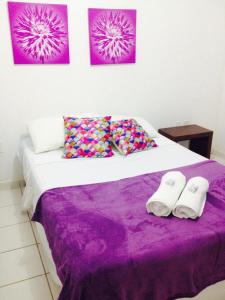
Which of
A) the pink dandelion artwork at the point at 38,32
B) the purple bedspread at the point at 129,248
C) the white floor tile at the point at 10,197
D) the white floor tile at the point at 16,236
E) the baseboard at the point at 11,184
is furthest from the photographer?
the baseboard at the point at 11,184

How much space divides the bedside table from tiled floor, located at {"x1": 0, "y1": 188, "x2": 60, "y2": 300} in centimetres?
180

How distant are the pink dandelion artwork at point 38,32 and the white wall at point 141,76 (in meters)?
0.07

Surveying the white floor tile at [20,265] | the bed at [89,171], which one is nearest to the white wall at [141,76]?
the bed at [89,171]

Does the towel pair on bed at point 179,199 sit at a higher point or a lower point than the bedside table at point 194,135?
higher

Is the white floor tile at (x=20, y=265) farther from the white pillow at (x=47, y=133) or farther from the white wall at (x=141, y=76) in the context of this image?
the white wall at (x=141, y=76)

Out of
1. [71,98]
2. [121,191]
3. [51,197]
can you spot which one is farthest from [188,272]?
[71,98]

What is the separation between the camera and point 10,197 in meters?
2.88

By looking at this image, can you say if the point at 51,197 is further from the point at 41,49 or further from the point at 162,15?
the point at 162,15

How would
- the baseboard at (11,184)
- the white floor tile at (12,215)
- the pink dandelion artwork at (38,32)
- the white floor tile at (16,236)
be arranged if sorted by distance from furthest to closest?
the baseboard at (11,184)
the pink dandelion artwork at (38,32)
the white floor tile at (12,215)
the white floor tile at (16,236)

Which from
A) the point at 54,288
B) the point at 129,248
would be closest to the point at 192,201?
the point at 129,248

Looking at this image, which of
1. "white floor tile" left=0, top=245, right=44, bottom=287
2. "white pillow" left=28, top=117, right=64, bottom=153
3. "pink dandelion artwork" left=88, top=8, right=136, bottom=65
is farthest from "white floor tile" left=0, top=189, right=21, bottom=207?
"pink dandelion artwork" left=88, top=8, right=136, bottom=65

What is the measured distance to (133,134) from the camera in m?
2.65

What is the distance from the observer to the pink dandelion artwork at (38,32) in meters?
2.59

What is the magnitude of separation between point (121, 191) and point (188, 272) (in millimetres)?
673
